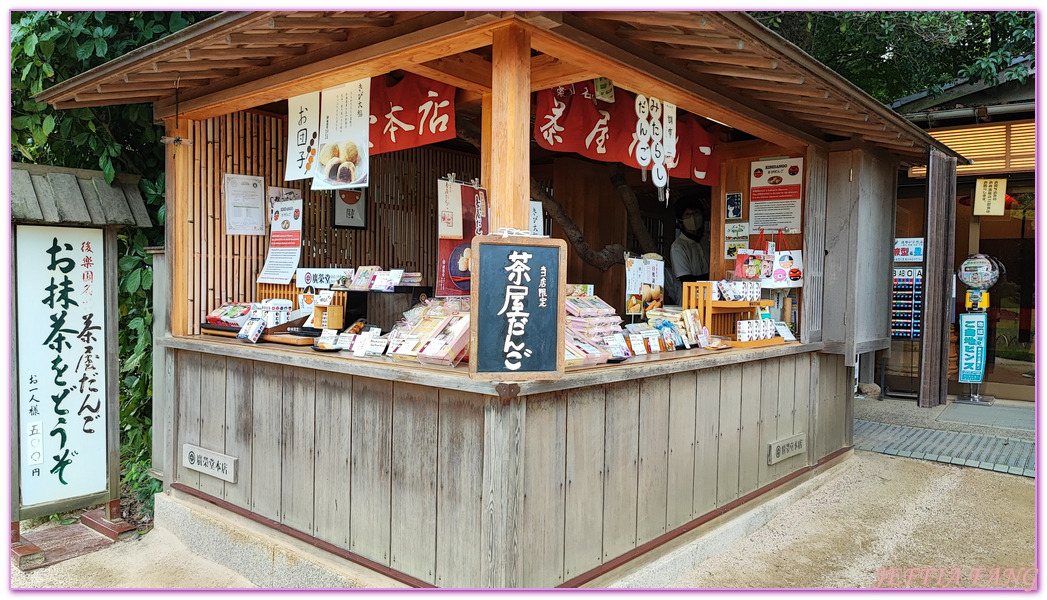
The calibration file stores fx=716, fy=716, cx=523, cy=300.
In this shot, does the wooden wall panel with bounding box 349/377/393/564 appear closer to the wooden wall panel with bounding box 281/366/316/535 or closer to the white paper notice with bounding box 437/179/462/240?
the wooden wall panel with bounding box 281/366/316/535

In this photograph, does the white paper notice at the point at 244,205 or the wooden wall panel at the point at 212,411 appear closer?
the wooden wall panel at the point at 212,411

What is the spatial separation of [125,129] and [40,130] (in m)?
0.64

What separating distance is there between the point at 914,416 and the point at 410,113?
760 cm

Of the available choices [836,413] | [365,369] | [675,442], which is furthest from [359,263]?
[836,413]

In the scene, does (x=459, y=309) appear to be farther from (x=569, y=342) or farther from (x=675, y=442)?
(x=675, y=442)

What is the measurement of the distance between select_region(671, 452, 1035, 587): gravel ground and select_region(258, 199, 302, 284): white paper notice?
151 inches

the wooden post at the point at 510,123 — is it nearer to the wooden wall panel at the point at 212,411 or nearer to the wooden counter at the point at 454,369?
the wooden counter at the point at 454,369

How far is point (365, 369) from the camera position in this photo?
13.8 ft

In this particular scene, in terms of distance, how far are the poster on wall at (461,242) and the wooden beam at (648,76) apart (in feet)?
4.97

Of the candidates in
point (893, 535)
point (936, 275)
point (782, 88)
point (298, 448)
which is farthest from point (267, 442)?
point (936, 275)

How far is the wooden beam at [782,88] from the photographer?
16.4ft

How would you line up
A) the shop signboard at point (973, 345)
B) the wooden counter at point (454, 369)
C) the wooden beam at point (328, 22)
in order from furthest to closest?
the shop signboard at point (973, 345) → the wooden beam at point (328, 22) → the wooden counter at point (454, 369)

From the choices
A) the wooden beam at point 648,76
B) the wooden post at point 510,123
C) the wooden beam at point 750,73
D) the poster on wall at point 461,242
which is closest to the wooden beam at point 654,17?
the wooden beam at point 648,76

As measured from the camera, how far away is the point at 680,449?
16.1 ft
